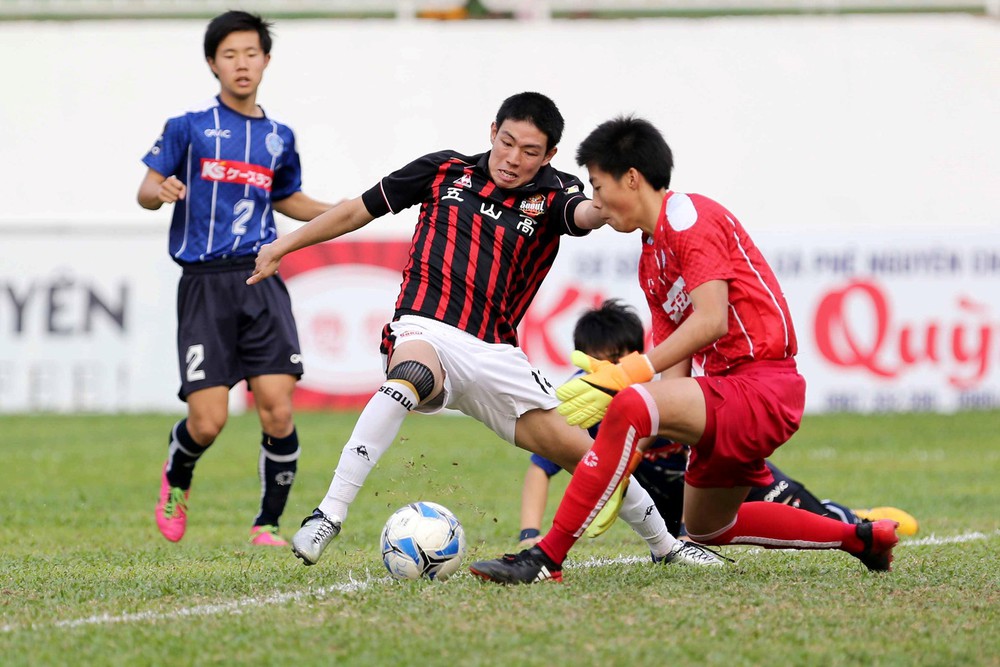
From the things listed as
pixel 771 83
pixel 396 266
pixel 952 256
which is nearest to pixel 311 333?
pixel 396 266

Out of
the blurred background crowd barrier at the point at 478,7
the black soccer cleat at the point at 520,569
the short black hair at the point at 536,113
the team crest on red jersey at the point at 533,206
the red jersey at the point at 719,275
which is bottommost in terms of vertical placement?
the black soccer cleat at the point at 520,569

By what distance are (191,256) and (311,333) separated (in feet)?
26.8

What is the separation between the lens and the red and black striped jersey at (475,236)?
5594mm

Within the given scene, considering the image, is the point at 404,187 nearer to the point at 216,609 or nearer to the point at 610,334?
the point at 610,334

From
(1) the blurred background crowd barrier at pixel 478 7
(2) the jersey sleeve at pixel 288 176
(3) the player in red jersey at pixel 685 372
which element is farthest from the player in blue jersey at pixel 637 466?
(1) the blurred background crowd barrier at pixel 478 7

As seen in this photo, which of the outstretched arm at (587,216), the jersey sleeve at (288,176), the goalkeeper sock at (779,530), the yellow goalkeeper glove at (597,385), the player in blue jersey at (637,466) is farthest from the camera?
the jersey sleeve at (288,176)

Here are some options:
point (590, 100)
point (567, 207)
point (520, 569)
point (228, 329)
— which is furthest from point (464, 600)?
point (590, 100)

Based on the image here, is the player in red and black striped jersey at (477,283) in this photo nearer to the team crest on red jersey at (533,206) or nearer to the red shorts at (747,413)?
the team crest on red jersey at (533,206)

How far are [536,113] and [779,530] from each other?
6.23ft

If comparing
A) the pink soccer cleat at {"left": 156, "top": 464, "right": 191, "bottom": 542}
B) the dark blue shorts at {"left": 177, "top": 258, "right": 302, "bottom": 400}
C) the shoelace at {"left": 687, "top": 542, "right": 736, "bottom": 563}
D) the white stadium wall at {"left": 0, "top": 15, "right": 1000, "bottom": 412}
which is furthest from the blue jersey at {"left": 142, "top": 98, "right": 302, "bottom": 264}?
the white stadium wall at {"left": 0, "top": 15, "right": 1000, "bottom": 412}

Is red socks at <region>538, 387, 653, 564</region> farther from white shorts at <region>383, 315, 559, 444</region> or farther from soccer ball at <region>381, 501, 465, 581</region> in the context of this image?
white shorts at <region>383, 315, 559, 444</region>

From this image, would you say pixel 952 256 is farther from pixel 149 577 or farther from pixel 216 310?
pixel 149 577

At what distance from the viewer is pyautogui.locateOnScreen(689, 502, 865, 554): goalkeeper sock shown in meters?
5.37

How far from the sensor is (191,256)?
271 inches
